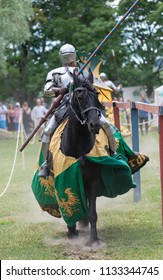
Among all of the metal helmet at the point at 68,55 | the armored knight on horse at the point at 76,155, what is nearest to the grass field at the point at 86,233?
the armored knight on horse at the point at 76,155

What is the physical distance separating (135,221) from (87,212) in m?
1.29

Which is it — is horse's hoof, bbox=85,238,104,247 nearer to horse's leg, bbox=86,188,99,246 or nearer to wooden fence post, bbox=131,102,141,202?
horse's leg, bbox=86,188,99,246

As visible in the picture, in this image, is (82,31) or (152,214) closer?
(152,214)

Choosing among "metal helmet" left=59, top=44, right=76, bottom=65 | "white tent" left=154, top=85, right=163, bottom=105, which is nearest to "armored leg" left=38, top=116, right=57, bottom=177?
"metal helmet" left=59, top=44, right=76, bottom=65

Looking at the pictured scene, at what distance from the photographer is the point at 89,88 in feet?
19.2

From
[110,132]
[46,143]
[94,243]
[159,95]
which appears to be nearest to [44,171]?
[46,143]

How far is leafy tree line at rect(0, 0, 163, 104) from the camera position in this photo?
110 feet

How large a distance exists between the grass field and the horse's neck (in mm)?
1038

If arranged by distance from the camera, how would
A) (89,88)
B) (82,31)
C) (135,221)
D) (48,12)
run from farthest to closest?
(48,12)
(82,31)
(135,221)
(89,88)

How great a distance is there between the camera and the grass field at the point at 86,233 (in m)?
6.10

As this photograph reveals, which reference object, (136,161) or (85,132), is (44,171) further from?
(136,161)

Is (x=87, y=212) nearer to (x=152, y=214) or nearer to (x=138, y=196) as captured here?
(x=152, y=214)

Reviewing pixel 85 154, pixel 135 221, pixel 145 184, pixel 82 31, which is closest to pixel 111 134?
pixel 85 154

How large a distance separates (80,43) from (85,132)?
27574mm
